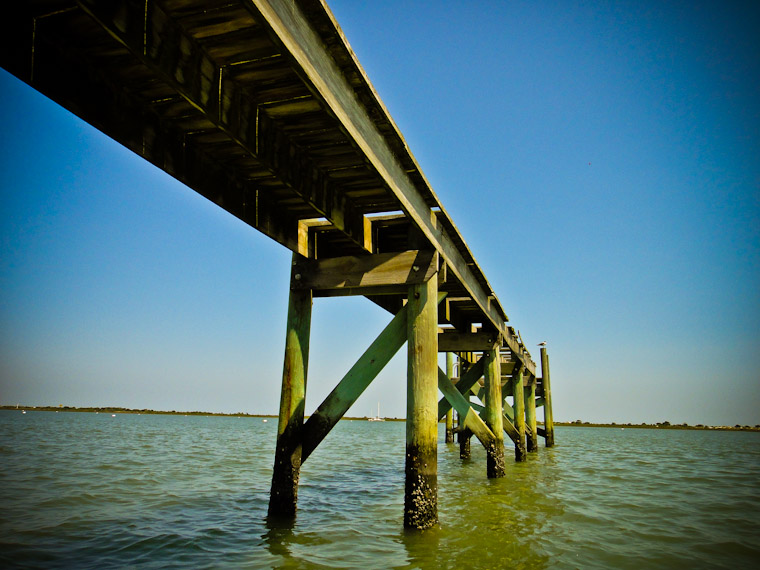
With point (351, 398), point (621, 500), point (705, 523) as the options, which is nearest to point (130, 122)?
point (351, 398)

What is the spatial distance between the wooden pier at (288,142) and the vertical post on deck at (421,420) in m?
0.02

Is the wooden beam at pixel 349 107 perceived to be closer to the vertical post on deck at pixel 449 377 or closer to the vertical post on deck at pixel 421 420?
the vertical post on deck at pixel 421 420

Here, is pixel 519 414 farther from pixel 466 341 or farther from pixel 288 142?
pixel 288 142

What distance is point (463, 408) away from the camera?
8.27m

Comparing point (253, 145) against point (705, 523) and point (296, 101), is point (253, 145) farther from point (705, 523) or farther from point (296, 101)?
point (705, 523)

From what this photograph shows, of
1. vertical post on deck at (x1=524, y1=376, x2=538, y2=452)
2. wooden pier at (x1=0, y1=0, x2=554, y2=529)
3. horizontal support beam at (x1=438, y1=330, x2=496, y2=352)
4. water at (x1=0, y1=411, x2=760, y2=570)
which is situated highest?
wooden pier at (x1=0, y1=0, x2=554, y2=529)

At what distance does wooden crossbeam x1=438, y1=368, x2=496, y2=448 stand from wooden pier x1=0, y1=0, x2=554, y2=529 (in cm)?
175

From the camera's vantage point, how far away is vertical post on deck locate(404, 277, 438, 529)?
5.18 metres

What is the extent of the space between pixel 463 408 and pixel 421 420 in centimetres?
329

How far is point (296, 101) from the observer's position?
3789 mm

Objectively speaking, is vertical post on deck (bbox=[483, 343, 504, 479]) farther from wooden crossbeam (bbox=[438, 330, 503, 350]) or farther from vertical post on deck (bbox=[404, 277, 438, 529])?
vertical post on deck (bbox=[404, 277, 438, 529])

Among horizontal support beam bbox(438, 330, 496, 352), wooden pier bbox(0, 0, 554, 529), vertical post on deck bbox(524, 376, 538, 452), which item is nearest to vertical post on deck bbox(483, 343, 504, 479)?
horizontal support beam bbox(438, 330, 496, 352)

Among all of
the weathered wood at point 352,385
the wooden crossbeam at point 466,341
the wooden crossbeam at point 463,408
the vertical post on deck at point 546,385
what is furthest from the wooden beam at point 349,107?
the vertical post on deck at point 546,385

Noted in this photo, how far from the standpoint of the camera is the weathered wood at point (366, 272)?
18.8ft
